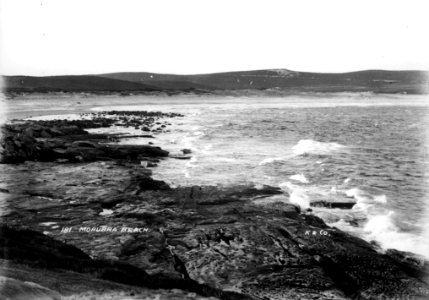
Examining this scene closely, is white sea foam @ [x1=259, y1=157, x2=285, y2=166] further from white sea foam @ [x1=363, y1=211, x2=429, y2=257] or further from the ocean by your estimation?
white sea foam @ [x1=363, y1=211, x2=429, y2=257]

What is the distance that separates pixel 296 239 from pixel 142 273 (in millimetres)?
4094

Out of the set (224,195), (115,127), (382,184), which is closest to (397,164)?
(382,184)

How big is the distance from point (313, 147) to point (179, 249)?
60.1 ft

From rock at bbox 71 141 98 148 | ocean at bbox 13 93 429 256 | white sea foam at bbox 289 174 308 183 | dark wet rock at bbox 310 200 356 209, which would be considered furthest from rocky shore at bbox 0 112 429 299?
rock at bbox 71 141 98 148

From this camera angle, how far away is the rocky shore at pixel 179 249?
8.70 m

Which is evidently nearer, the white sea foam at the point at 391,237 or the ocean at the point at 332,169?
the white sea foam at the point at 391,237

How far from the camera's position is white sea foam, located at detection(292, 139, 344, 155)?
990 inches

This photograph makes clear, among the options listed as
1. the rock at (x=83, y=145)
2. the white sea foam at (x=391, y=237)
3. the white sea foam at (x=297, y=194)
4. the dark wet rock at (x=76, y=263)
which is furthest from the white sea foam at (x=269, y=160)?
the dark wet rock at (x=76, y=263)

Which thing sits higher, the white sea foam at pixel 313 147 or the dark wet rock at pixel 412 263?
the white sea foam at pixel 313 147

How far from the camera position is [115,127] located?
3616 centimetres

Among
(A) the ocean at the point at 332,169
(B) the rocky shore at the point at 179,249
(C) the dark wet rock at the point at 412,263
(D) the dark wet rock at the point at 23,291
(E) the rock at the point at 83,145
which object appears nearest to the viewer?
(D) the dark wet rock at the point at 23,291

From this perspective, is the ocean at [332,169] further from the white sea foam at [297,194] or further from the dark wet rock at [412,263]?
the dark wet rock at [412,263]

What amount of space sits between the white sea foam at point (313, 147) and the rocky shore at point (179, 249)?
402 inches

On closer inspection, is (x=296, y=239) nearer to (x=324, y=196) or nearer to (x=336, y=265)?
(x=336, y=265)
